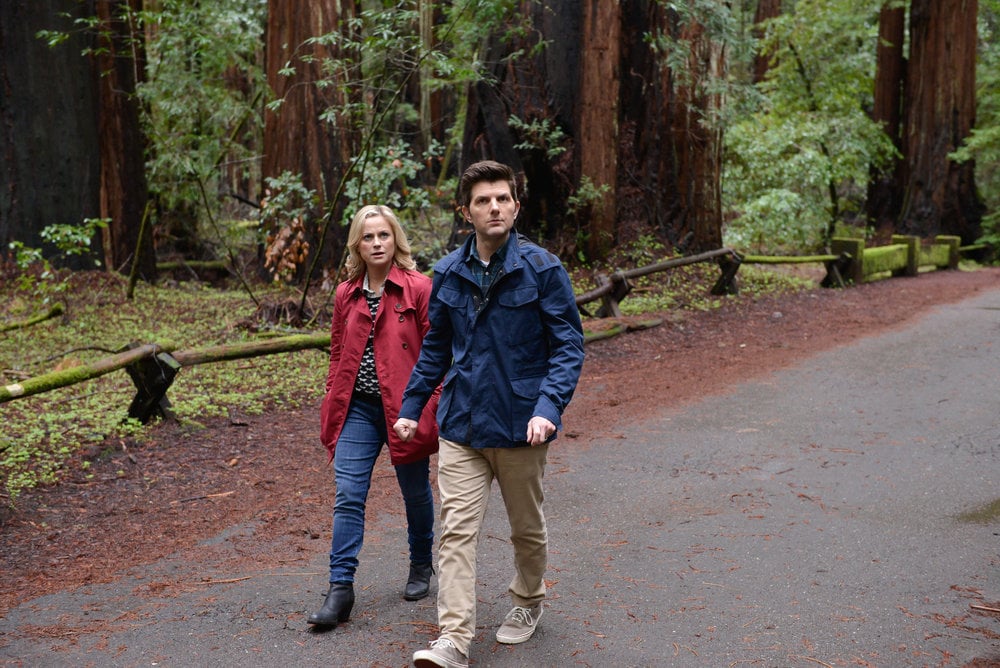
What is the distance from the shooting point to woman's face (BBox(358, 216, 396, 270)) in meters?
4.69

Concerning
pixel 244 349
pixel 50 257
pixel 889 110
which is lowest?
pixel 244 349

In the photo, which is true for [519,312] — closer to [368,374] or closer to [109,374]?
[368,374]

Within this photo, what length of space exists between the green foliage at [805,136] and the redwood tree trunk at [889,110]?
432 millimetres

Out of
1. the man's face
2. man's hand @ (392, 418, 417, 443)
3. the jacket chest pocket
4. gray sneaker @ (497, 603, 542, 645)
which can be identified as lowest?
gray sneaker @ (497, 603, 542, 645)

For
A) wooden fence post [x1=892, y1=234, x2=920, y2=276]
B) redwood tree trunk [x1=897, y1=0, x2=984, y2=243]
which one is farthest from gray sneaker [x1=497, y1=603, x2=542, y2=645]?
redwood tree trunk [x1=897, y1=0, x2=984, y2=243]

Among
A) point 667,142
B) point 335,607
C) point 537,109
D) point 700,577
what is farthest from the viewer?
point 667,142

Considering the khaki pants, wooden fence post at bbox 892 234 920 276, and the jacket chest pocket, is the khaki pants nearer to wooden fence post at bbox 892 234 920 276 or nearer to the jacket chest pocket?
the jacket chest pocket

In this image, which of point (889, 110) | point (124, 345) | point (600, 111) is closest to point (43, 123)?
point (124, 345)

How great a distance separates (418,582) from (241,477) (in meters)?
2.69

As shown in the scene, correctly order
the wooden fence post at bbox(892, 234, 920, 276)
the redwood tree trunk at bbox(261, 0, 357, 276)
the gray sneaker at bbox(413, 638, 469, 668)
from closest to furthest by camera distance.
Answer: the gray sneaker at bbox(413, 638, 469, 668), the redwood tree trunk at bbox(261, 0, 357, 276), the wooden fence post at bbox(892, 234, 920, 276)

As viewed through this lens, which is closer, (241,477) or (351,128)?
(241,477)

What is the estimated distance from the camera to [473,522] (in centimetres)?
401

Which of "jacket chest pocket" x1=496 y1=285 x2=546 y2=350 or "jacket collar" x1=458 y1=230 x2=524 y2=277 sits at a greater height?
"jacket collar" x1=458 y1=230 x2=524 y2=277

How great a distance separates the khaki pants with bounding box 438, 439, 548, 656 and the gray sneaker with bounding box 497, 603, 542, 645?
0.04 m
